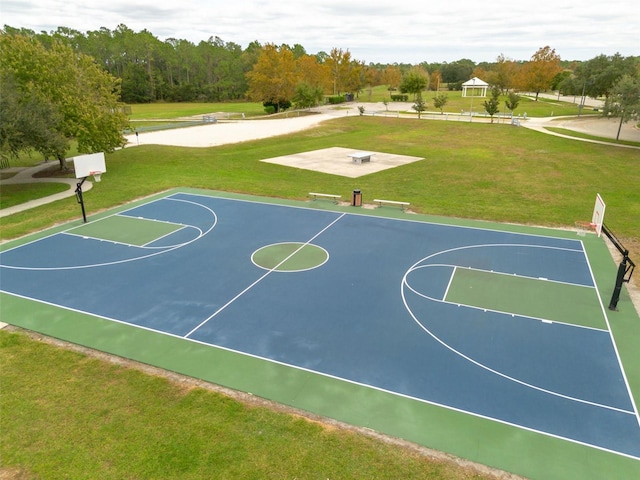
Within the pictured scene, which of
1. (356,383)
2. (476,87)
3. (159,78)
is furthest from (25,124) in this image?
(159,78)

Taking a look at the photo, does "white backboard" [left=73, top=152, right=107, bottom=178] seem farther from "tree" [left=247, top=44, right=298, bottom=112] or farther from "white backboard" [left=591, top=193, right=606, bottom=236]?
"tree" [left=247, top=44, right=298, bottom=112]

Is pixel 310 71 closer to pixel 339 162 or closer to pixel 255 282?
pixel 339 162

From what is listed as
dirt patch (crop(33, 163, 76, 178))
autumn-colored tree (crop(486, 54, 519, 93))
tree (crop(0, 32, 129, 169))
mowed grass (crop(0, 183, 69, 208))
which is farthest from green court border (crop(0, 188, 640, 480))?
autumn-colored tree (crop(486, 54, 519, 93))

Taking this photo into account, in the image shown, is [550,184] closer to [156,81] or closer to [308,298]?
[308,298]

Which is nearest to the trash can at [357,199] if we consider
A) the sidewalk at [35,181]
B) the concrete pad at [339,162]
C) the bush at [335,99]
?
the concrete pad at [339,162]

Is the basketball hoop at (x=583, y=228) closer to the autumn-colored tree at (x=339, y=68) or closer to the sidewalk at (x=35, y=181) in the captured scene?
the sidewalk at (x=35, y=181)

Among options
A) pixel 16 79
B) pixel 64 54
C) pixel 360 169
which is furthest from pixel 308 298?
pixel 64 54
